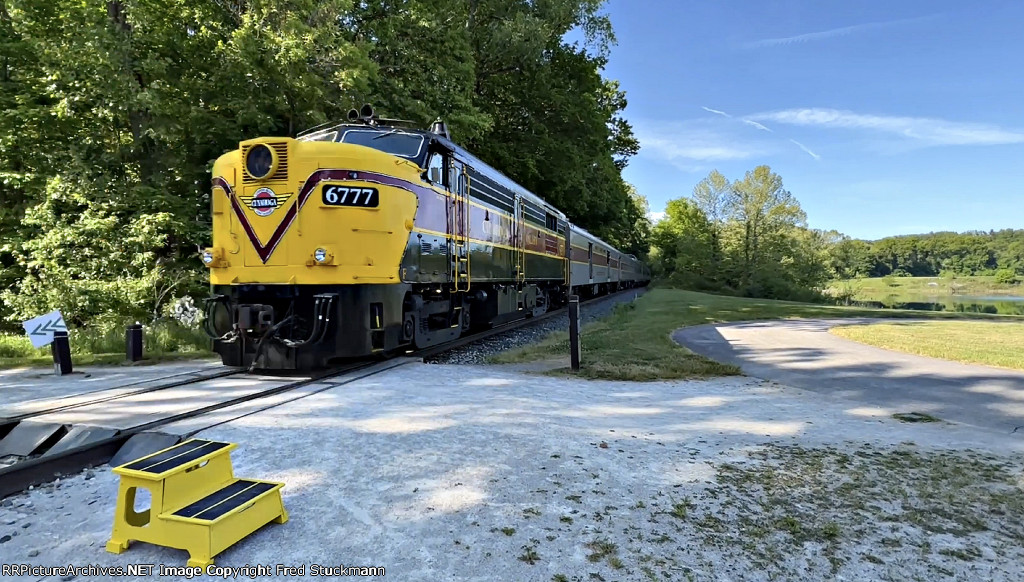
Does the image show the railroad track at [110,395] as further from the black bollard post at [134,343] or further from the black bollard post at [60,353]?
the black bollard post at [134,343]

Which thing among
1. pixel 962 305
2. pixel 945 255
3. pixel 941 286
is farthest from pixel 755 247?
pixel 945 255

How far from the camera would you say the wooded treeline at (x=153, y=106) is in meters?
12.9

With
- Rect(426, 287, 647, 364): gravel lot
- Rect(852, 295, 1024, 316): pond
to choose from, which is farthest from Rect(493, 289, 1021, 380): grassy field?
Rect(852, 295, 1024, 316): pond

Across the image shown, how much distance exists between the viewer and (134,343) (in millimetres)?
9383

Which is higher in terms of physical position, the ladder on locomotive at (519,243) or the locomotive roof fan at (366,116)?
the locomotive roof fan at (366,116)

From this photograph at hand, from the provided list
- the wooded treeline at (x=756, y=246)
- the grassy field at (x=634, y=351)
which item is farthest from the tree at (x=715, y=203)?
the grassy field at (x=634, y=351)

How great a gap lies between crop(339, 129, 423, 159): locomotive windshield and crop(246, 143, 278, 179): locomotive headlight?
A: 1.55 m

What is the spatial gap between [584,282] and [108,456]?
23546 millimetres

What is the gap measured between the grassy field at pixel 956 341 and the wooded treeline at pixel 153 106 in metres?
13.1

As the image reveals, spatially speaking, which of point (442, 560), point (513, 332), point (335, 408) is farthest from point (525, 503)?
point (513, 332)

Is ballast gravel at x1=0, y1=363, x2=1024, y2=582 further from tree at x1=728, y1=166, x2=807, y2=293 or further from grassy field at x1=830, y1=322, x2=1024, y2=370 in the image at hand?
tree at x1=728, y1=166, x2=807, y2=293

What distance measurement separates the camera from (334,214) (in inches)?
303

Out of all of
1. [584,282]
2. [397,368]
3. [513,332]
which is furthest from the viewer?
[584,282]

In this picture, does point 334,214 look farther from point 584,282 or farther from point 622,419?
point 584,282
